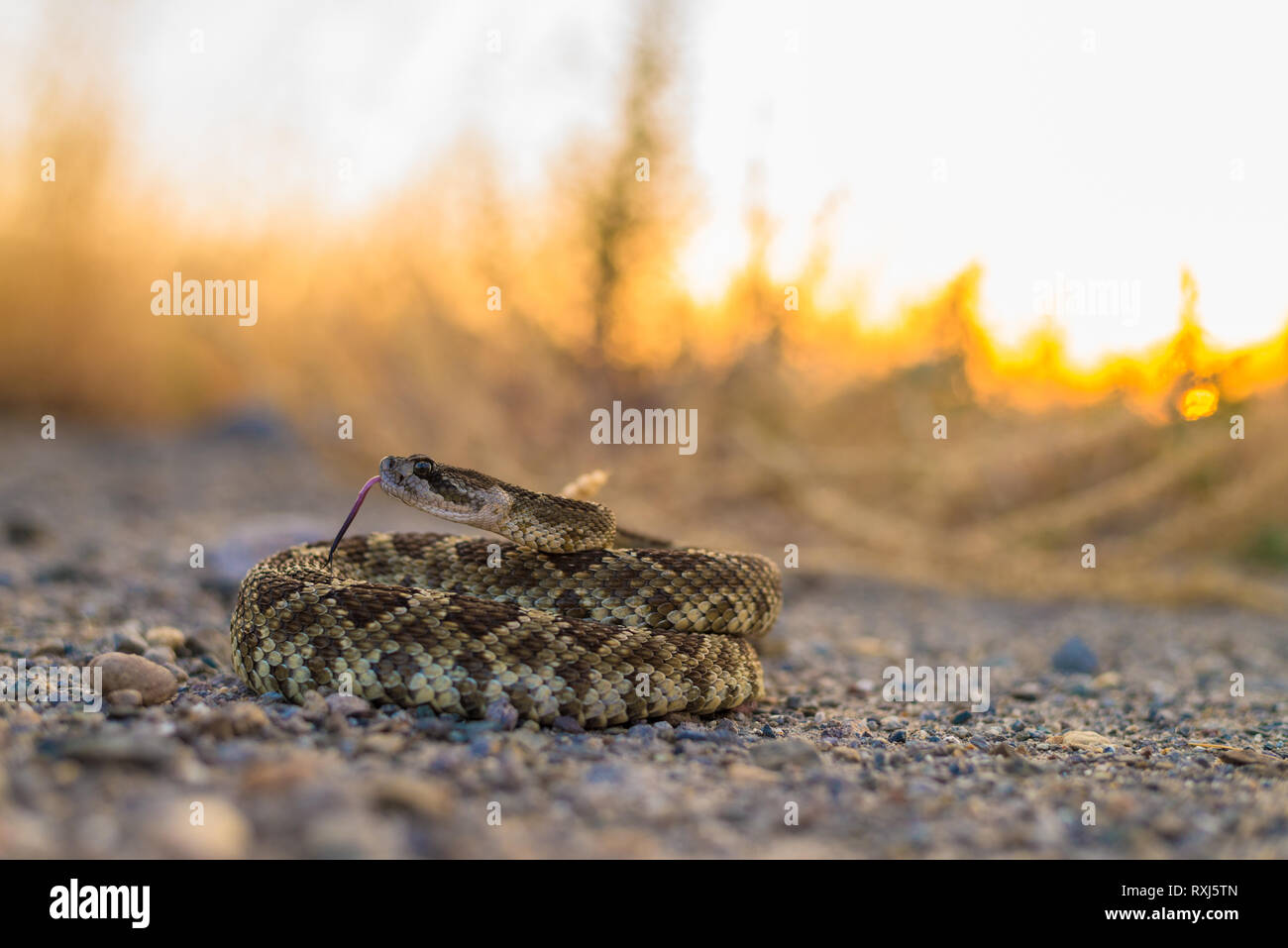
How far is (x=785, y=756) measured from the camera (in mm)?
4387

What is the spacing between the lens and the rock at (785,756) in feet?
14.2

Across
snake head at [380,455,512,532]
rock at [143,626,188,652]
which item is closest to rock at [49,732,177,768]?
snake head at [380,455,512,532]

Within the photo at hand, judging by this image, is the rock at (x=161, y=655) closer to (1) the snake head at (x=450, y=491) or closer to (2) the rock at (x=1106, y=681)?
(1) the snake head at (x=450, y=491)

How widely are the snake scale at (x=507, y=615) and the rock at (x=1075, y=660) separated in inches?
123

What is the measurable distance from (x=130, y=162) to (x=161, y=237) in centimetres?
153

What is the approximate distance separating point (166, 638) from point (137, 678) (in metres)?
1.42

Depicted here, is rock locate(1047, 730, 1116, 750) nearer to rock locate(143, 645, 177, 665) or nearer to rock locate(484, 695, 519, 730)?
rock locate(484, 695, 519, 730)

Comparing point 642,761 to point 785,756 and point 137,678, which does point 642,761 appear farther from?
point 137,678

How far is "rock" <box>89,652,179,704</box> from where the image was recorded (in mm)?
4785

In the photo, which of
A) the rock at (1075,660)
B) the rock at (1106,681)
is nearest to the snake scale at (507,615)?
the rock at (1106,681)

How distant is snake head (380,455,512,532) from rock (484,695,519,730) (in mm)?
1404

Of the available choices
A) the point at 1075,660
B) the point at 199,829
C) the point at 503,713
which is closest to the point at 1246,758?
the point at 1075,660
